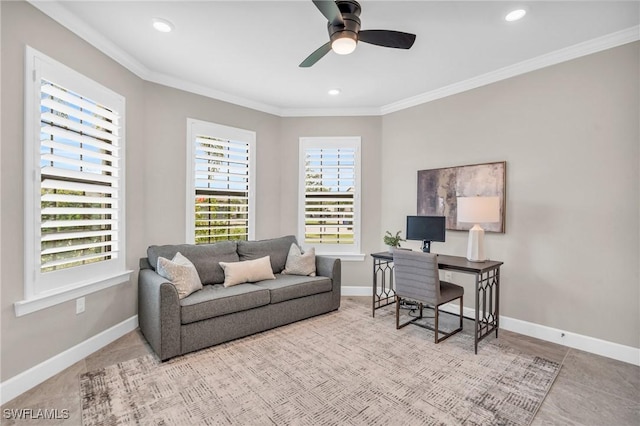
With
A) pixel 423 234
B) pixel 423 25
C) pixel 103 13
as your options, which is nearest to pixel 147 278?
pixel 103 13

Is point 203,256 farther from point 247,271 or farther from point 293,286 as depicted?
point 293,286

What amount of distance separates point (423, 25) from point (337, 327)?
3016 millimetres

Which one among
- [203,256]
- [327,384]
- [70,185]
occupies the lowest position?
Answer: [327,384]

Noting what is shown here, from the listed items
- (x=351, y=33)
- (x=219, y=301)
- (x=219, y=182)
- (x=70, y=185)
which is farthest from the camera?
(x=219, y=182)

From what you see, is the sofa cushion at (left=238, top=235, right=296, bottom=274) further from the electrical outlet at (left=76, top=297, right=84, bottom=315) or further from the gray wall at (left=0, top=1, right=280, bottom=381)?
the electrical outlet at (left=76, top=297, right=84, bottom=315)

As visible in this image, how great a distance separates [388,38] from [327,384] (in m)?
2.60

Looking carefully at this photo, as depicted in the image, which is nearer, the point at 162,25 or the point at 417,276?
the point at 162,25

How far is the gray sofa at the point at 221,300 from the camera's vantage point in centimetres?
267

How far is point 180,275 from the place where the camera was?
2922 mm

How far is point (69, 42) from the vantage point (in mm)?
2543

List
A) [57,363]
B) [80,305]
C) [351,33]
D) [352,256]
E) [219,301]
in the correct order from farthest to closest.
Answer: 1. [352,256]
2. [219,301]
3. [80,305]
4. [57,363]
5. [351,33]

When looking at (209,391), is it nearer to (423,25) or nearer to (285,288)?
(285,288)

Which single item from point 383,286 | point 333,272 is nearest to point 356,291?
point 383,286

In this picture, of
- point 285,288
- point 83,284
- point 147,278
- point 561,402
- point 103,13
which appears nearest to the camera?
point 561,402
